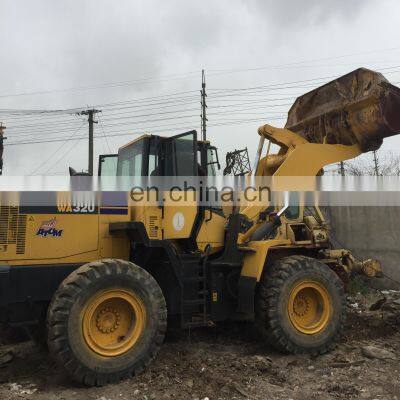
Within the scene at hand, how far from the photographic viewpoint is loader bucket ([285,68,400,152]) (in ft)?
21.9

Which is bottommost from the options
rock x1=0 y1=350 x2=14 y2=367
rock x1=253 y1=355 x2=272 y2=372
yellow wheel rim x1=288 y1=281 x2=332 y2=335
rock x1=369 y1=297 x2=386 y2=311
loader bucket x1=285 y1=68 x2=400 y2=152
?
rock x1=253 y1=355 x2=272 y2=372

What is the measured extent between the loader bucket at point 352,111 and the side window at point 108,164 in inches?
118

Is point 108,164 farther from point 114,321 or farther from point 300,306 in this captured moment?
point 300,306

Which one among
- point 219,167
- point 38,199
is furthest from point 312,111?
point 38,199

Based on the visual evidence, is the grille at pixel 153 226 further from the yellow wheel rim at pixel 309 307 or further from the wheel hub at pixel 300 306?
the wheel hub at pixel 300 306

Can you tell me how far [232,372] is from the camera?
5605 millimetres

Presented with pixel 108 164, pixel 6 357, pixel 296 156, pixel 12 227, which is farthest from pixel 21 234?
pixel 296 156

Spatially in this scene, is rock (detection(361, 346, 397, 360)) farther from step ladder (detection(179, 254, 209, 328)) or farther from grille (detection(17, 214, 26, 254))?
grille (detection(17, 214, 26, 254))

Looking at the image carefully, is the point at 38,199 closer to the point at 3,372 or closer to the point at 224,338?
the point at 3,372

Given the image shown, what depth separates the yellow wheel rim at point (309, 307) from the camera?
6609 millimetres

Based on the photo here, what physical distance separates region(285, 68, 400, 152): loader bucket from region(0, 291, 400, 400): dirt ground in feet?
9.74

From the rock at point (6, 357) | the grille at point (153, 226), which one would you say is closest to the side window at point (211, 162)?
the grille at point (153, 226)

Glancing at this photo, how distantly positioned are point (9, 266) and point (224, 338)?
3.41m

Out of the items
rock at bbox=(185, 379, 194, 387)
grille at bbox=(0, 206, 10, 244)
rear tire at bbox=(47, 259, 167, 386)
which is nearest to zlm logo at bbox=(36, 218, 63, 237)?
grille at bbox=(0, 206, 10, 244)
